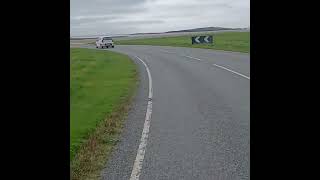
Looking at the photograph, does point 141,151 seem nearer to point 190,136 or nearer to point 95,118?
point 190,136

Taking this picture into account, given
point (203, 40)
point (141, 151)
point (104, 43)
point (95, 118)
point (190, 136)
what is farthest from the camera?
point (104, 43)

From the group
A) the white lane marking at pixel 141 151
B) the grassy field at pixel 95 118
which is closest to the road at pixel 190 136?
the white lane marking at pixel 141 151

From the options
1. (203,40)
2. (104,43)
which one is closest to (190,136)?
(203,40)

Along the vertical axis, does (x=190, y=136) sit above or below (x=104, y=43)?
below

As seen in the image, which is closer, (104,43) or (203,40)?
(203,40)

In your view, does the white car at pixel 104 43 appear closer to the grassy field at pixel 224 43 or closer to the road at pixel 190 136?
the grassy field at pixel 224 43

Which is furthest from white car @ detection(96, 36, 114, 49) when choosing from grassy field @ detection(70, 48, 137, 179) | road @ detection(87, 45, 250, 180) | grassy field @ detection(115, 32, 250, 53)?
road @ detection(87, 45, 250, 180)

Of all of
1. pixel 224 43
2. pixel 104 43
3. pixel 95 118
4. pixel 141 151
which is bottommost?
pixel 141 151
